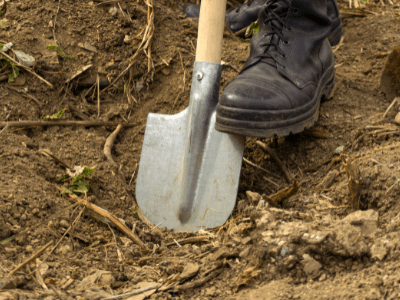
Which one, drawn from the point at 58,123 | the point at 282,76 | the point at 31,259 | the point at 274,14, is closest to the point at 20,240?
the point at 31,259

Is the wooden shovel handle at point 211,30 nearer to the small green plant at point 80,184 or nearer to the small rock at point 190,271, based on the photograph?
the small green plant at point 80,184

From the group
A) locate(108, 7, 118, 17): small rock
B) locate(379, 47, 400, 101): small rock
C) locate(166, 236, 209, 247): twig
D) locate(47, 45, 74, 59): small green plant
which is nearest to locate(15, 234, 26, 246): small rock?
locate(166, 236, 209, 247): twig

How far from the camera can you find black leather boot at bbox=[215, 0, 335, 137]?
172cm

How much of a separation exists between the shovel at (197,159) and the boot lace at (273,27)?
27 cm

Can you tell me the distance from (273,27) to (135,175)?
3.62 feet

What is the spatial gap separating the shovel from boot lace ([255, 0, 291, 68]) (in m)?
0.27

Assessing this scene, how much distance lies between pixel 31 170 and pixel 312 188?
4.28 feet

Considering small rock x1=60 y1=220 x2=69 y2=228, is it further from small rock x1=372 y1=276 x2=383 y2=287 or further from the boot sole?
small rock x1=372 y1=276 x2=383 y2=287

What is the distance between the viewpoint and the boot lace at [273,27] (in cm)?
195

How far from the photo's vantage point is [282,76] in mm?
1893

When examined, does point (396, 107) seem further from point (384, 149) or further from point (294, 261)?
point (294, 261)

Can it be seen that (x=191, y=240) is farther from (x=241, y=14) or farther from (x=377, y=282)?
(x=241, y=14)

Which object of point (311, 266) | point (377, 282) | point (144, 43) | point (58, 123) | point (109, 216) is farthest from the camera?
point (144, 43)

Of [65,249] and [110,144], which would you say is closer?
[65,249]
